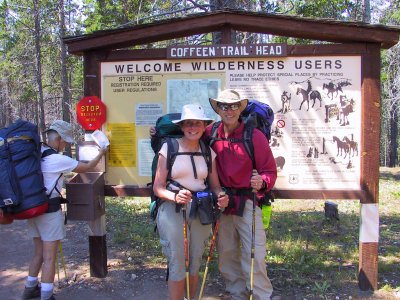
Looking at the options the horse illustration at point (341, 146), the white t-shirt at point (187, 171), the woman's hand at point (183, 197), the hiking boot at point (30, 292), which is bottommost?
the hiking boot at point (30, 292)

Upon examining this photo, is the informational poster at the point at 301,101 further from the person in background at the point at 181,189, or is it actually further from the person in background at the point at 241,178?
the person in background at the point at 181,189

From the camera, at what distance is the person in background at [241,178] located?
3.67 meters

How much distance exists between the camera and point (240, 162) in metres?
3.68

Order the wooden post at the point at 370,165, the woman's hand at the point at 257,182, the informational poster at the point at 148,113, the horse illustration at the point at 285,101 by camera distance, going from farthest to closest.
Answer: the informational poster at the point at 148,113 < the horse illustration at the point at 285,101 < the wooden post at the point at 370,165 < the woman's hand at the point at 257,182

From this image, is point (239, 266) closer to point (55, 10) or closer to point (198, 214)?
point (198, 214)

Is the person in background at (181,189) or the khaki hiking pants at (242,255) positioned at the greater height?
the person in background at (181,189)

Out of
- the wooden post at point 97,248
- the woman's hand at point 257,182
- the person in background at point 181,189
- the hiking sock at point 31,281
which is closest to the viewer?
the person in background at point 181,189

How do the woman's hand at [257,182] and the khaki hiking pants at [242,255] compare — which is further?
the khaki hiking pants at [242,255]

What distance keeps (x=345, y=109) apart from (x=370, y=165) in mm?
674

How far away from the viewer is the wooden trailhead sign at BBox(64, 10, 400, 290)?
4527mm

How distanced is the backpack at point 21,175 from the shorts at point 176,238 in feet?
3.89

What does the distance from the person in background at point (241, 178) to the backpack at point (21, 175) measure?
5.32 ft

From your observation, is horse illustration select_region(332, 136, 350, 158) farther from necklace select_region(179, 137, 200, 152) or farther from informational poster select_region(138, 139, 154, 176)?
informational poster select_region(138, 139, 154, 176)

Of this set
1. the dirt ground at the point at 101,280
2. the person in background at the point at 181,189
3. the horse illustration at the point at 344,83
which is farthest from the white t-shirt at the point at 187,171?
the horse illustration at the point at 344,83
